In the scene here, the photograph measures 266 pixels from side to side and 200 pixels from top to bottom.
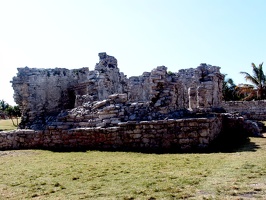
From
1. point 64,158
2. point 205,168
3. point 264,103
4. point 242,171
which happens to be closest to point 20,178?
point 64,158

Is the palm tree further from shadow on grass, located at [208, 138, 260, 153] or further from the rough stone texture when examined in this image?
shadow on grass, located at [208, 138, 260, 153]

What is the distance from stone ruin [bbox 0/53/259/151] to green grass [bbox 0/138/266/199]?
110 centimetres

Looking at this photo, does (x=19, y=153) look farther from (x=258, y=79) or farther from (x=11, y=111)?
(x=11, y=111)

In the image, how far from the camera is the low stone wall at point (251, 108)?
22438mm

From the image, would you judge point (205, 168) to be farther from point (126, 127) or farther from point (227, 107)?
point (227, 107)

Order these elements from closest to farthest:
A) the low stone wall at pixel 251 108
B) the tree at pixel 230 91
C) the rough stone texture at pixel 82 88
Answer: the rough stone texture at pixel 82 88, the low stone wall at pixel 251 108, the tree at pixel 230 91

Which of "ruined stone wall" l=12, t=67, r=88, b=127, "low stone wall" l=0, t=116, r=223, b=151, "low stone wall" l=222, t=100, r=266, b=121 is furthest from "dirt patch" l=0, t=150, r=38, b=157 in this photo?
"low stone wall" l=222, t=100, r=266, b=121

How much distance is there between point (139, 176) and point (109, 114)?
5.10 m

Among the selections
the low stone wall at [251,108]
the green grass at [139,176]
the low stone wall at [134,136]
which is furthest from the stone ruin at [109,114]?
the low stone wall at [251,108]

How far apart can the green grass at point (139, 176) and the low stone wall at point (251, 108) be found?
14417mm

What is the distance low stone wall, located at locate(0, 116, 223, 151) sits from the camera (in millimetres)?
9070

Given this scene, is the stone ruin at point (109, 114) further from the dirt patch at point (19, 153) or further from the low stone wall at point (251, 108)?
the low stone wall at point (251, 108)

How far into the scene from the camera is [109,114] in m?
10.9

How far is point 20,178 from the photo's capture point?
6.65 m
